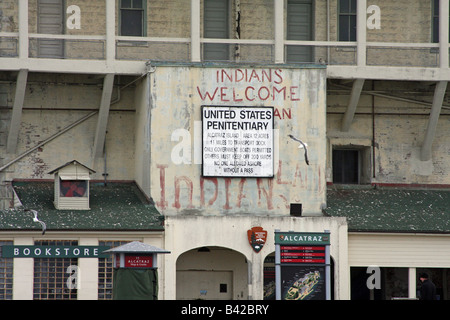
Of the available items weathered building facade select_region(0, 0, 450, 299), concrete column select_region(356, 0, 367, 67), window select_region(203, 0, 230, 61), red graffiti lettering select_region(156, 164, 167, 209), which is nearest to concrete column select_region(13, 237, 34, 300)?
weathered building facade select_region(0, 0, 450, 299)

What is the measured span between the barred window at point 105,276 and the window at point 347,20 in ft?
37.1

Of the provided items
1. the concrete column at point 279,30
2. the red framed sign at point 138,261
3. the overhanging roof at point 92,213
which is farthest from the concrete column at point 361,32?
the red framed sign at point 138,261

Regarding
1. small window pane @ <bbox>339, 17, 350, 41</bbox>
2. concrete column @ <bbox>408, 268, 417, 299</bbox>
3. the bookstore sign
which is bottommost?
concrete column @ <bbox>408, 268, 417, 299</bbox>

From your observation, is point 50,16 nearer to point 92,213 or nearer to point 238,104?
point 238,104

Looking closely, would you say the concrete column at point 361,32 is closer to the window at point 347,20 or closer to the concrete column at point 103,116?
the window at point 347,20

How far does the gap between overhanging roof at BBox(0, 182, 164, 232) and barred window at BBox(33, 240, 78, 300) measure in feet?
2.37

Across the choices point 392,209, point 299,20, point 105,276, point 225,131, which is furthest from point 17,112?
point 392,209

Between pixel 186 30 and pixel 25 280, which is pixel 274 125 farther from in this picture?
pixel 25 280

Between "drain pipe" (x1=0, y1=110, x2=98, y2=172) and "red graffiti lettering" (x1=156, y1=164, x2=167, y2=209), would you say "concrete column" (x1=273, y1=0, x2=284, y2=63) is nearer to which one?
"red graffiti lettering" (x1=156, y1=164, x2=167, y2=209)

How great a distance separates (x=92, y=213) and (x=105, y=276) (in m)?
2.11

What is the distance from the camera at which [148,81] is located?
37.1 m

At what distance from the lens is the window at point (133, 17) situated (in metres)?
39.5

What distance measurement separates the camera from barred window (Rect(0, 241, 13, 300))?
112 feet
